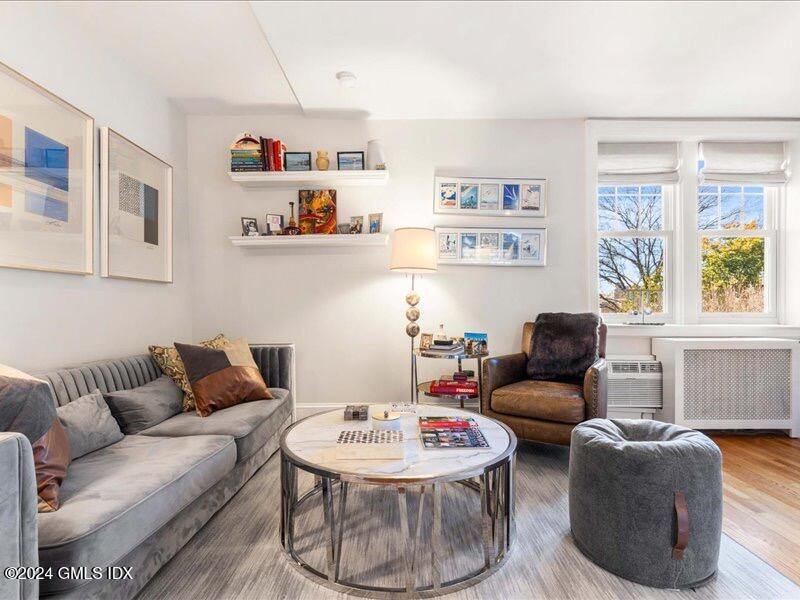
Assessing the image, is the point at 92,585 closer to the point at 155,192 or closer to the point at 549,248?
the point at 155,192

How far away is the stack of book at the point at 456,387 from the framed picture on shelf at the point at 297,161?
2.00 metres

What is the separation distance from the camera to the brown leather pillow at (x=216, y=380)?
227cm

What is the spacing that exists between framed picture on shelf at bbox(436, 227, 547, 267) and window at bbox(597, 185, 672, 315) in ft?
2.16

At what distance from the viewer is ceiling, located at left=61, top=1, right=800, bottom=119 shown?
2.04m

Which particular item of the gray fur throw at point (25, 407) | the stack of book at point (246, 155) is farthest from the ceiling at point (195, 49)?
the gray fur throw at point (25, 407)

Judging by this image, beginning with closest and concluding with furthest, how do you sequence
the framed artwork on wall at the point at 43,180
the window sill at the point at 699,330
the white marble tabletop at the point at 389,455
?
the white marble tabletop at the point at 389,455
the framed artwork on wall at the point at 43,180
the window sill at the point at 699,330

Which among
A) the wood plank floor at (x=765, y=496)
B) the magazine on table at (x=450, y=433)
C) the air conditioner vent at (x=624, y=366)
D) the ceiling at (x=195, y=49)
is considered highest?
the ceiling at (x=195, y=49)

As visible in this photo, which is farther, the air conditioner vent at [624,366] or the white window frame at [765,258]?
the white window frame at [765,258]

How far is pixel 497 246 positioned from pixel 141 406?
2.66 metres

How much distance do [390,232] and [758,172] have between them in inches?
125

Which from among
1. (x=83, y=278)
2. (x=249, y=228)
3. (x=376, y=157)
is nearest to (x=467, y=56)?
(x=376, y=157)

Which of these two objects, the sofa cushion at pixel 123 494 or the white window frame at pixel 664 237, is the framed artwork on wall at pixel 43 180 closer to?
the sofa cushion at pixel 123 494

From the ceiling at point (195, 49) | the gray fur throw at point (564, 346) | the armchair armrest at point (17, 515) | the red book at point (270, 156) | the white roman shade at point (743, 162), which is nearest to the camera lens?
the armchair armrest at point (17, 515)

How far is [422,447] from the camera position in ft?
5.24
